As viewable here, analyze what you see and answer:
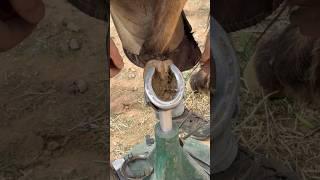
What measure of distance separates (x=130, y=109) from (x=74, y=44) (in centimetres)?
44

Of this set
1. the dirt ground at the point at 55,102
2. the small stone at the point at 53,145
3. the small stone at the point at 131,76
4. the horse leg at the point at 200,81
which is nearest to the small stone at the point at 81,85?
the dirt ground at the point at 55,102

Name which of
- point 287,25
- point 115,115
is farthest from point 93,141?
point 287,25

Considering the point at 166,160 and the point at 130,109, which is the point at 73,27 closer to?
the point at 130,109

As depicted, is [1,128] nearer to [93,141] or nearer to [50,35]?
[93,141]

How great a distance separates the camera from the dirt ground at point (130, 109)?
82.7 inches

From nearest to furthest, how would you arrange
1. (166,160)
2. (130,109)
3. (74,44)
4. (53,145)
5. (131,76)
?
(166,160) → (53,145) → (130,109) → (131,76) → (74,44)

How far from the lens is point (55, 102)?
7.40 feet

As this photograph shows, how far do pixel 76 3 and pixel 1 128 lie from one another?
2.44 feet

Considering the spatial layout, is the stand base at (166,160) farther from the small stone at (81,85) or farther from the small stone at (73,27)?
the small stone at (73,27)

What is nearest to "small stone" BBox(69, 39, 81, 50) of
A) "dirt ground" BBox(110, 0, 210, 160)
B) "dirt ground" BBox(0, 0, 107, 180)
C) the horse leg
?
"dirt ground" BBox(0, 0, 107, 180)

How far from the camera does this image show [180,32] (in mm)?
1593

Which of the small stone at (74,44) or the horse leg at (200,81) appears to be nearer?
the horse leg at (200,81)

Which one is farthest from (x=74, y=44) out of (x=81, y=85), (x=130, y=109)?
(x=130, y=109)

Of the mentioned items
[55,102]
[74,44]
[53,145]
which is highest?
[74,44]
